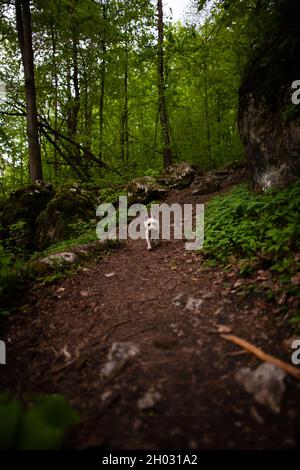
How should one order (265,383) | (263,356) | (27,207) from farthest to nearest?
(27,207) → (263,356) → (265,383)

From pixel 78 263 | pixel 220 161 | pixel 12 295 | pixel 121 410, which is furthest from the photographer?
pixel 220 161

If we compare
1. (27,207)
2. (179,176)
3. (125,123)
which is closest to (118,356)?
(27,207)

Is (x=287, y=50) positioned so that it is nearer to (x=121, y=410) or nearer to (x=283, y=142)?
(x=283, y=142)

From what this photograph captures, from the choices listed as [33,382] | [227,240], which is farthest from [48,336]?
[227,240]

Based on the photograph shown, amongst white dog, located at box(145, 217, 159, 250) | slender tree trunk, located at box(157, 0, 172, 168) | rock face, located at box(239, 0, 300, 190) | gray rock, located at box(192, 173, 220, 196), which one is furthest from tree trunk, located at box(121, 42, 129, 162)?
white dog, located at box(145, 217, 159, 250)

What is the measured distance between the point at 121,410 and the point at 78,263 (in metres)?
3.86

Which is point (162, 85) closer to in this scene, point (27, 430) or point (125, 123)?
point (125, 123)

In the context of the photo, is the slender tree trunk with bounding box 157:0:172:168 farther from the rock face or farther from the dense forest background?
the rock face

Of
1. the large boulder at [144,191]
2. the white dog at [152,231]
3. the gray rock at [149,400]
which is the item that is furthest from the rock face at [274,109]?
the gray rock at [149,400]

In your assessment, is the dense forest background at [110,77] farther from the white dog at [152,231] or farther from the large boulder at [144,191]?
the white dog at [152,231]

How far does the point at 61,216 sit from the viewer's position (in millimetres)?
9195

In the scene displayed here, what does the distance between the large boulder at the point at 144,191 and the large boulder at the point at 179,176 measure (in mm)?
734

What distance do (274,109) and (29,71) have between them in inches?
331

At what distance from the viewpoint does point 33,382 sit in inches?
119
